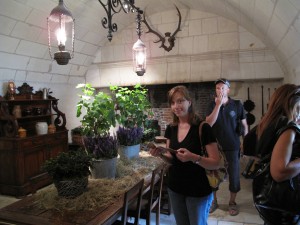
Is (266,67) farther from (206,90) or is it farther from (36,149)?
(36,149)

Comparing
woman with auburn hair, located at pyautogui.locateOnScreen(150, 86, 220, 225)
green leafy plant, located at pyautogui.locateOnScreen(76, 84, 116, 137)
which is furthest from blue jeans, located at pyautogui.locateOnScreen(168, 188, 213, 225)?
green leafy plant, located at pyautogui.locateOnScreen(76, 84, 116, 137)

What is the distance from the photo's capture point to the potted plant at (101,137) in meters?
1.95

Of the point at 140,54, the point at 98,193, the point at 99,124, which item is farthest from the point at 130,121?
the point at 98,193

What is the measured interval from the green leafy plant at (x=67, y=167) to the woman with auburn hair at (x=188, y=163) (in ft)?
1.52

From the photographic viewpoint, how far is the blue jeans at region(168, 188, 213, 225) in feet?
5.24

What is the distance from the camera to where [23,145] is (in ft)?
12.2

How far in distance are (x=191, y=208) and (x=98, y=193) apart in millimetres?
610

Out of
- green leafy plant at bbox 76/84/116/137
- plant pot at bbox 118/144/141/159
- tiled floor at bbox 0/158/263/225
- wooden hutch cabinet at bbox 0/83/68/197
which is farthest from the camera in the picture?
wooden hutch cabinet at bbox 0/83/68/197

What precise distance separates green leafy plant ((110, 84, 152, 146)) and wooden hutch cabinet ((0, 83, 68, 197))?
1648mm

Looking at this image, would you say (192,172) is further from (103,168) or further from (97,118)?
(97,118)

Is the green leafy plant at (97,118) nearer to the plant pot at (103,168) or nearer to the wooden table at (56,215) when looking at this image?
the plant pot at (103,168)

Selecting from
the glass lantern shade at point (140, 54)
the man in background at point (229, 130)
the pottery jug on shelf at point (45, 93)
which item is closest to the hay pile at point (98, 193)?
the man in background at point (229, 130)

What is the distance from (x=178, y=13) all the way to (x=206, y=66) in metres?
1.03

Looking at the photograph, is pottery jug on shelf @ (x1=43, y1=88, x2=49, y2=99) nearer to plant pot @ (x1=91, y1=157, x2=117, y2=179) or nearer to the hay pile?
the hay pile
